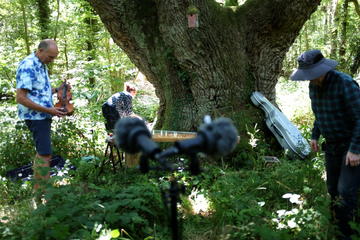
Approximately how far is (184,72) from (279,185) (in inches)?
105

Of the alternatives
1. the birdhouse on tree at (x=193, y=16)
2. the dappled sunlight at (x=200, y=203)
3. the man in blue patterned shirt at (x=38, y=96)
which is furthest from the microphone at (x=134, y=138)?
the birdhouse on tree at (x=193, y=16)

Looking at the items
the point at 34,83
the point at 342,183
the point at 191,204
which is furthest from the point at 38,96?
the point at 342,183

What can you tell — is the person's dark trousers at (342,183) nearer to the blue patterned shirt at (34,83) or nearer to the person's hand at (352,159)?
the person's hand at (352,159)

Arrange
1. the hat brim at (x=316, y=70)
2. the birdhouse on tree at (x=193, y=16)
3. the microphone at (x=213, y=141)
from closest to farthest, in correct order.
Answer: the microphone at (x=213, y=141), the hat brim at (x=316, y=70), the birdhouse on tree at (x=193, y=16)

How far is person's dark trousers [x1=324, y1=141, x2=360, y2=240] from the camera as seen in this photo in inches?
110


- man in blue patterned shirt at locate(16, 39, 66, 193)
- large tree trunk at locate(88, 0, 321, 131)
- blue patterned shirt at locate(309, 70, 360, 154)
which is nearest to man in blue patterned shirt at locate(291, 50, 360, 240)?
blue patterned shirt at locate(309, 70, 360, 154)

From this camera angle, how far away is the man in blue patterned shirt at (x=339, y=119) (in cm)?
270

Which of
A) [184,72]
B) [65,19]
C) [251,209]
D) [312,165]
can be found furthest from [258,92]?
[65,19]

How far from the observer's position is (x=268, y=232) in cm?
253

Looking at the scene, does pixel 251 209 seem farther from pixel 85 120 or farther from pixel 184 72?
pixel 85 120

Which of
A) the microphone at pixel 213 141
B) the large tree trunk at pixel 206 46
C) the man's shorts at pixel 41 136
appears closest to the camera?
the microphone at pixel 213 141

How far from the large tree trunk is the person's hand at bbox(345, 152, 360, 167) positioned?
292 cm

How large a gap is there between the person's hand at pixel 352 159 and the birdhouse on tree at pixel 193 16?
135 inches

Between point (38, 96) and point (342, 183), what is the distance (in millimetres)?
3495
